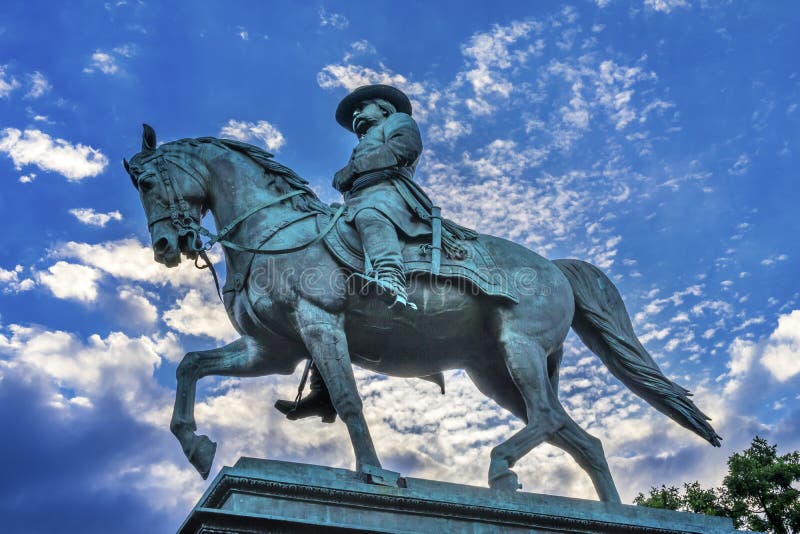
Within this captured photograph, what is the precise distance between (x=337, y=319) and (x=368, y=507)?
208 centimetres

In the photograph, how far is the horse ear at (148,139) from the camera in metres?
10.4

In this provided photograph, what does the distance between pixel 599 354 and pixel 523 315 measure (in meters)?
1.39

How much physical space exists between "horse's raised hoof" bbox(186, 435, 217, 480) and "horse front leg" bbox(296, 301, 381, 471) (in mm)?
1223

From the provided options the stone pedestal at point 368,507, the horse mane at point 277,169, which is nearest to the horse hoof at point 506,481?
the stone pedestal at point 368,507

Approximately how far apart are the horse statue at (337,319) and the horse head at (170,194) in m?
0.01

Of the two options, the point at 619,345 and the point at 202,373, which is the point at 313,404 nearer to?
the point at 202,373

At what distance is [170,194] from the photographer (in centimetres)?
Result: 1003

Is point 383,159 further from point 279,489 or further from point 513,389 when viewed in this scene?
point 279,489

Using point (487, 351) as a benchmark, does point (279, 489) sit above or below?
below

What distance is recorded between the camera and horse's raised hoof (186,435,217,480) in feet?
29.6

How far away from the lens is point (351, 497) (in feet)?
26.2

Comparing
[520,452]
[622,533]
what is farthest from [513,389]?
[622,533]

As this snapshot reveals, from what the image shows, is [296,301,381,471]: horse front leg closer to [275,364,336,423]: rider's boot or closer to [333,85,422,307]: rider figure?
[333,85,422,307]: rider figure

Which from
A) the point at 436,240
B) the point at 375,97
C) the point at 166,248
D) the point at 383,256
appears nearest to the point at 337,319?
the point at 383,256
